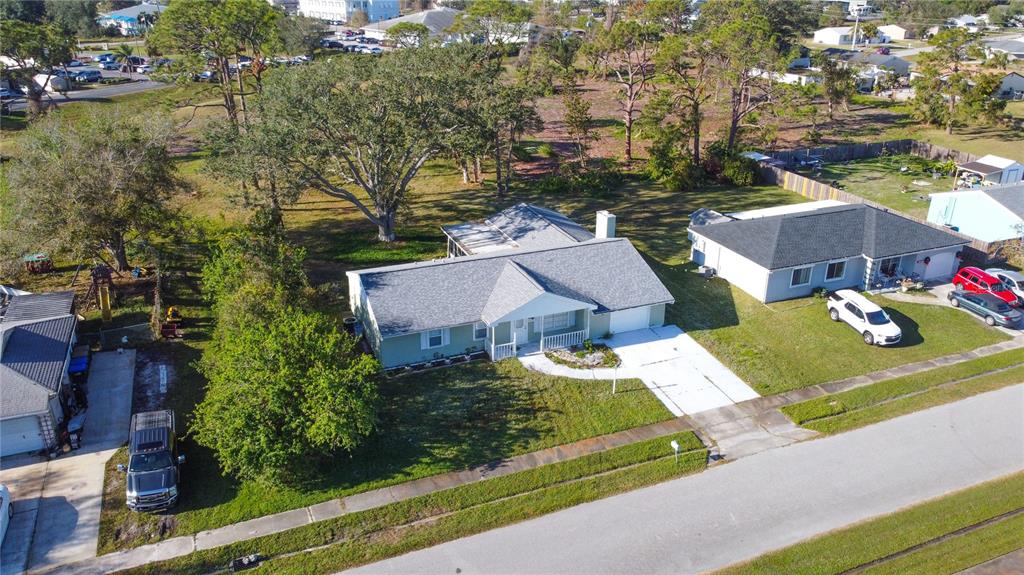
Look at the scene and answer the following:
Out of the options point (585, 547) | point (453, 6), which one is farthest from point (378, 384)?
point (453, 6)

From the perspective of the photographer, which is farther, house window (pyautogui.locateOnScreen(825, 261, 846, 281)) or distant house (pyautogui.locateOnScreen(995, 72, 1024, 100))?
distant house (pyautogui.locateOnScreen(995, 72, 1024, 100))

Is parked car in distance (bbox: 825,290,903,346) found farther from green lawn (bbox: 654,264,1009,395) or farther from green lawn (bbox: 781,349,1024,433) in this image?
green lawn (bbox: 781,349,1024,433)

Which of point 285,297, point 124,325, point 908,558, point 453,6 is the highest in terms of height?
point 453,6

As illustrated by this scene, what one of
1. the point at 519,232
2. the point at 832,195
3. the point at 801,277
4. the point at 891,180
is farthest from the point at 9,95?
the point at 891,180

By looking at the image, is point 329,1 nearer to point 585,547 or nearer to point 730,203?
point 730,203

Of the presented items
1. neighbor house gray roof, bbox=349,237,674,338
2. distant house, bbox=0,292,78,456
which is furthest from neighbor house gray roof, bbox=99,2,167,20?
neighbor house gray roof, bbox=349,237,674,338
